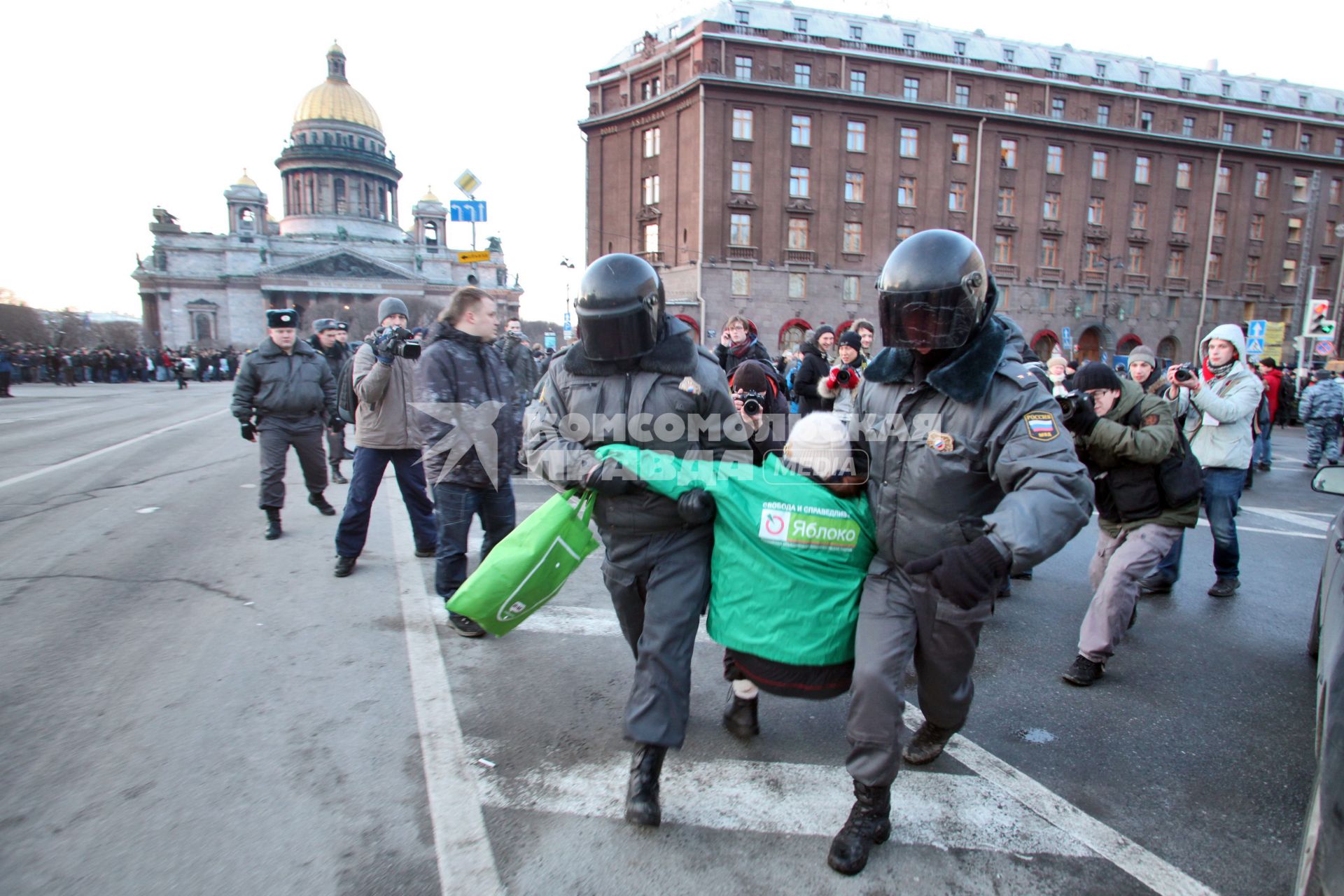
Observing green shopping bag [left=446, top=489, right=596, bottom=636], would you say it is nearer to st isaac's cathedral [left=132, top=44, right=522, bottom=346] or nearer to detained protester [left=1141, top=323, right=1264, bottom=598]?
detained protester [left=1141, top=323, right=1264, bottom=598]

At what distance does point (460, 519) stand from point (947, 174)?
45780mm

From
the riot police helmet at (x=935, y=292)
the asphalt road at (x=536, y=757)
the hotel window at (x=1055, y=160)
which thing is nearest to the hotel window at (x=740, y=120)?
the hotel window at (x=1055, y=160)

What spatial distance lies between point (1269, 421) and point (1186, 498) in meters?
9.75

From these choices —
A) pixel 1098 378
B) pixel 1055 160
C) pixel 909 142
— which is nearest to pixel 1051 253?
pixel 1055 160

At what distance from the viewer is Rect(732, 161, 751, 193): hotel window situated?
40844mm

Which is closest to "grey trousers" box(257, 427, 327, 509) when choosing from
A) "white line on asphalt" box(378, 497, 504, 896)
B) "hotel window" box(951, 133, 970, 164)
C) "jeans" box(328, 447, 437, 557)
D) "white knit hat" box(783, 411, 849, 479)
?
"jeans" box(328, 447, 437, 557)

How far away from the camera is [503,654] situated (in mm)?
4027

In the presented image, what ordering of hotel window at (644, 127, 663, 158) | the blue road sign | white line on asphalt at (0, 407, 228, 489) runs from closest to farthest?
white line on asphalt at (0, 407, 228, 489), the blue road sign, hotel window at (644, 127, 663, 158)

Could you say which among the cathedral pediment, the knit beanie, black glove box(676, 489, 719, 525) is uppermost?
the cathedral pediment

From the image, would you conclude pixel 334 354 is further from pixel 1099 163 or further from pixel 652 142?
pixel 1099 163

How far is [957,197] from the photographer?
4350 centimetres

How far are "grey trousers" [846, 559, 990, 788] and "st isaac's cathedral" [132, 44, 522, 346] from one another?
70974 millimetres

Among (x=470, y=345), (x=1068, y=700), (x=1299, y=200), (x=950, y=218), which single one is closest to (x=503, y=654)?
(x=470, y=345)

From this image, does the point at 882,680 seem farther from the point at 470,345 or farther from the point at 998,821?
the point at 470,345
